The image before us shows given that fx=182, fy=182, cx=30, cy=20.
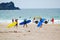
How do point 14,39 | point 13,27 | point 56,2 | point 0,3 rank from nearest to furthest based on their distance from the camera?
1. point 14,39
2. point 13,27
3. point 56,2
4. point 0,3

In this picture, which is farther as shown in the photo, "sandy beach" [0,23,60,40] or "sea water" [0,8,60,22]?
"sea water" [0,8,60,22]

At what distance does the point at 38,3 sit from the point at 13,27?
1.19 meters

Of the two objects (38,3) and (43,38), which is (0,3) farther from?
(43,38)

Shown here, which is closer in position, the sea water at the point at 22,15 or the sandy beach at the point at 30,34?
the sandy beach at the point at 30,34

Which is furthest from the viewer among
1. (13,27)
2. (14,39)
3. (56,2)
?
(56,2)

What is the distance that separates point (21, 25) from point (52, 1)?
4.30ft

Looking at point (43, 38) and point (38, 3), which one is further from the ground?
point (38, 3)

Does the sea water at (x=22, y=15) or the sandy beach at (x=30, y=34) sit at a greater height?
the sandy beach at (x=30, y=34)

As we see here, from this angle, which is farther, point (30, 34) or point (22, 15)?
point (22, 15)

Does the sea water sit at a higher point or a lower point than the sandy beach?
lower

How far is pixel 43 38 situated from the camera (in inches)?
150

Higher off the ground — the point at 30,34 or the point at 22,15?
the point at 30,34

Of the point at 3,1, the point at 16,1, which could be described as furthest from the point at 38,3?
the point at 3,1

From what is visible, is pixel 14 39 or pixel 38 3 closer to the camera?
pixel 14 39
